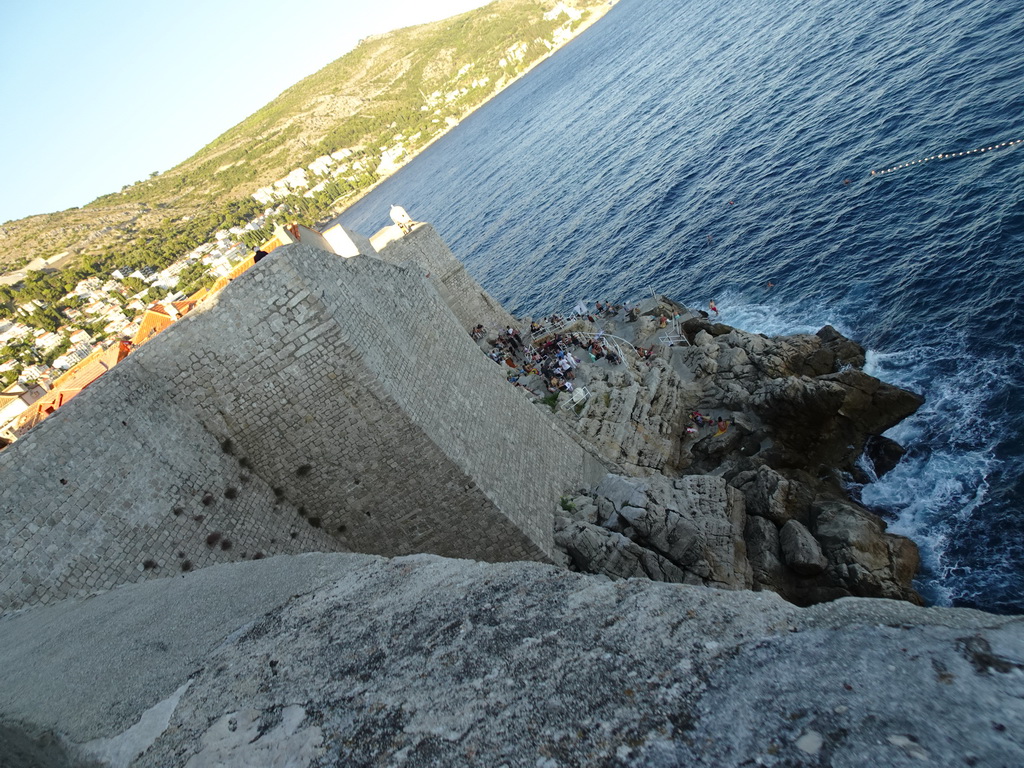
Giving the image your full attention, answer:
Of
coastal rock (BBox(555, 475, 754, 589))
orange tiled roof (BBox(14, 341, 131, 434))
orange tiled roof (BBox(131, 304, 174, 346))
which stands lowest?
coastal rock (BBox(555, 475, 754, 589))

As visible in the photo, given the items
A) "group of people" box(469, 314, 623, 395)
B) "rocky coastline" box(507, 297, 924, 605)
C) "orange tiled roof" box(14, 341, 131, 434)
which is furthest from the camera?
"group of people" box(469, 314, 623, 395)

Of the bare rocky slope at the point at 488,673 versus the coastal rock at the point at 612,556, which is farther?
the coastal rock at the point at 612,556

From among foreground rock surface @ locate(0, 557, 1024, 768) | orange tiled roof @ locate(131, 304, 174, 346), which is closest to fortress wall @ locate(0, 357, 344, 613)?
foreground rock surface @ locate(0, 557, 1024, 768)

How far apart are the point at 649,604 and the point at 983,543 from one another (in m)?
13.9

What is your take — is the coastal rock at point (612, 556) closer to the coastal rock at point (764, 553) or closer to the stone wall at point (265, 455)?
the stone wall at point (265, 455)

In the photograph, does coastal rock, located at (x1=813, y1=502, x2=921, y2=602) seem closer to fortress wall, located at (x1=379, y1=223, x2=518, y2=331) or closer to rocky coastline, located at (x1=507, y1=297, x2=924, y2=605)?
rocky coastline, located at (x1=507, y1=297, x2=924, y2=605)

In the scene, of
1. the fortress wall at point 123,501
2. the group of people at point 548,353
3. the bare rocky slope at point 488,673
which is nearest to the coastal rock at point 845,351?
the group of people at point 548,353

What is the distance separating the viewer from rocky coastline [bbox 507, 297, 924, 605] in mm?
13031

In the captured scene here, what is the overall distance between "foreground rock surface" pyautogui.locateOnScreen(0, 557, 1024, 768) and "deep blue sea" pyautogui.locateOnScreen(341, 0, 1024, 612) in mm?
12798

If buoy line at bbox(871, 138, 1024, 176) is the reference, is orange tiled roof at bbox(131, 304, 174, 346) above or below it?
above

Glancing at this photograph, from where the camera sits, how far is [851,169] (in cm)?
2922

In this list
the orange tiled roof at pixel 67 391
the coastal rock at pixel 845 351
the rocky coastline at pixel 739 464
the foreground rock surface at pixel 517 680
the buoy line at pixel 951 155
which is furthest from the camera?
the buoy line at pixel 951 155

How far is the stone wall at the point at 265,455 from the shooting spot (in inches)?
365

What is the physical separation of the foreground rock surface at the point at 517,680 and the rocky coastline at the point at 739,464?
7.04 meters
